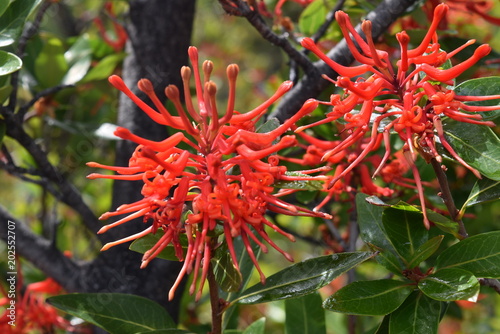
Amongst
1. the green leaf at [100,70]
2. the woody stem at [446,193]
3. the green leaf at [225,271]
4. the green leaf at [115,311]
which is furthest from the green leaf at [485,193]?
the green leaf at [100,70]

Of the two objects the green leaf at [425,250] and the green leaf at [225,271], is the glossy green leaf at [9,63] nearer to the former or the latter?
the green leaf at [225,271]

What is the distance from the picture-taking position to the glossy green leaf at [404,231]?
0.87m

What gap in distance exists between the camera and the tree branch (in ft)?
3.91

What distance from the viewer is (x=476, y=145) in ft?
2.65

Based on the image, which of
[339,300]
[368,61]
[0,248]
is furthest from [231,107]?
[0,248]

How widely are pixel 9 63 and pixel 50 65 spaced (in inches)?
27.4

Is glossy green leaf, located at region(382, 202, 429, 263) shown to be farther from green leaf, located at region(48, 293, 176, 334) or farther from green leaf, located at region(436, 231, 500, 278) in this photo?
green leaf, located at region(48, 293, 176, 334)

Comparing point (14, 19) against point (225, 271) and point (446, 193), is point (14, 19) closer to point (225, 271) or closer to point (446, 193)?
point (225, 271)

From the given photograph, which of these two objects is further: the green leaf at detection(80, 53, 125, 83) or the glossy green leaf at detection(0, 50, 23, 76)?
the green leaf at detection(80, 53, 125, 83)

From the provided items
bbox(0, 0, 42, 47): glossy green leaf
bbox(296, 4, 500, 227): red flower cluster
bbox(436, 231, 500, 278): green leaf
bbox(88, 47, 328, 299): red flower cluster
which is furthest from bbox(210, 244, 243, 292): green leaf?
bbox(0, 0, 42, 47): glossy green leaf

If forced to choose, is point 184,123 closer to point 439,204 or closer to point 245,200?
point 245,200

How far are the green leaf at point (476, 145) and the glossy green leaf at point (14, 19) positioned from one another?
0.80m

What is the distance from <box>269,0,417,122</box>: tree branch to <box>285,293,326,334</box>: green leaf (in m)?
0.41

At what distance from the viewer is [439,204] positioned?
1.33 metres
